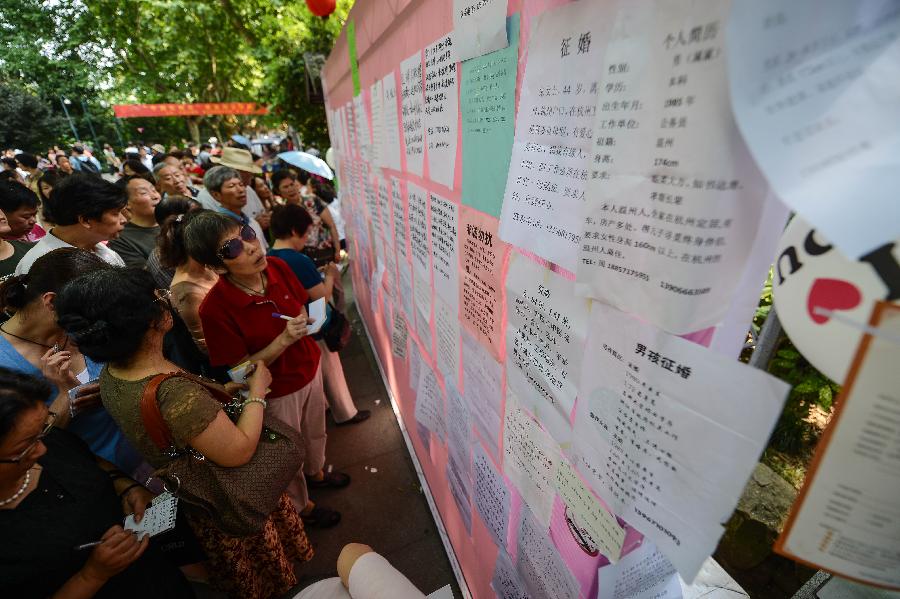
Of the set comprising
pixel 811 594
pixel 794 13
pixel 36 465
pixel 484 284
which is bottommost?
pixel 811 594

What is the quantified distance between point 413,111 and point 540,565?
1582 mm

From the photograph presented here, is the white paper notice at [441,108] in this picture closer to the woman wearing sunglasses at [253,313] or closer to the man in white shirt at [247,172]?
the woman wearing sunglasses at [253,313]

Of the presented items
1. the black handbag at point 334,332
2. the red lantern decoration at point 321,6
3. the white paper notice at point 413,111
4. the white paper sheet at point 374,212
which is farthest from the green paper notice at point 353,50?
the red lantern decoration at point 321,6

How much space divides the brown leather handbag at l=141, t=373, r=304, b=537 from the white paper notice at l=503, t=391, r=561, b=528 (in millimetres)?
1063

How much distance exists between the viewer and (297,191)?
4.89m

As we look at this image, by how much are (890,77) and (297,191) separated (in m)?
5.25

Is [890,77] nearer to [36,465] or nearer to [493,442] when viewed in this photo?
[493,442]

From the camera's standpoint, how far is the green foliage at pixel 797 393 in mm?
2402

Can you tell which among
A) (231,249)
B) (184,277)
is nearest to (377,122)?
(231,249)

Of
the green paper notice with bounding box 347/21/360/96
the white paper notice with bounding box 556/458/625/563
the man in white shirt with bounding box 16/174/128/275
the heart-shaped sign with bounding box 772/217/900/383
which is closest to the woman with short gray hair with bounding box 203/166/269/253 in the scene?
the man in white shirt with bounding box 16/174/128/275

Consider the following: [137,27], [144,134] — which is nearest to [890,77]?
[137,27]

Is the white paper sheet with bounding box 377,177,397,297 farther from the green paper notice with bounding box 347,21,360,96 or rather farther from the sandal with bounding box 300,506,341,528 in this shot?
the sandal with bounding box 300,506,341,528

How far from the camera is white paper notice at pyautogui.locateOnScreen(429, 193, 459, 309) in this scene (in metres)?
1.26

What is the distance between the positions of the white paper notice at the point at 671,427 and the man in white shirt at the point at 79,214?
10.4 ft
